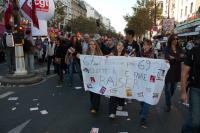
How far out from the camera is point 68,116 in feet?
24.7

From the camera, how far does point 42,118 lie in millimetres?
7344

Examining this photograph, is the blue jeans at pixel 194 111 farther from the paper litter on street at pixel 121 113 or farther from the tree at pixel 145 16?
the tree at pixel 145 16

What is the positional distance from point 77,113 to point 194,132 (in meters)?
3.46

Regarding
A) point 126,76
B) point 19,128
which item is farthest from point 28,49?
point 19,128

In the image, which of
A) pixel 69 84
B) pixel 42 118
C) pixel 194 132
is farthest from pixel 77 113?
pixel 69 84

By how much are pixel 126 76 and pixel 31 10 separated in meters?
7.43

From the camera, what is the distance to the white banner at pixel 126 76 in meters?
6.84

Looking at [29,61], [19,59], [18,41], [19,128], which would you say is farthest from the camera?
[29,61]

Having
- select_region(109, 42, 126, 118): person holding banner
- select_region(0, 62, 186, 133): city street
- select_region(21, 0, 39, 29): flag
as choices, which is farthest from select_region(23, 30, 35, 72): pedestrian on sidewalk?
select_region(109, 42, 126, 118): person holding banner

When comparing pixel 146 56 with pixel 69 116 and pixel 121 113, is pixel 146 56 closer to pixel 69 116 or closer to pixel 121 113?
pixel 121 113

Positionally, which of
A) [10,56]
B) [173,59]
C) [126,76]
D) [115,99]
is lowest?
[115,99]

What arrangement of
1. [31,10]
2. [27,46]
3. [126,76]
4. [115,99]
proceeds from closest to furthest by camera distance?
[126,76] → [115,99] → [31,10] → [27,46]

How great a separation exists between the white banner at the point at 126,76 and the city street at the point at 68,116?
0.58 metres

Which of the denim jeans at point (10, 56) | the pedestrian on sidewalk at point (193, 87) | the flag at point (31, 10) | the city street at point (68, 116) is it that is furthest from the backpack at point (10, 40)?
the pedestrian on sidewalk at point (193, 87)
